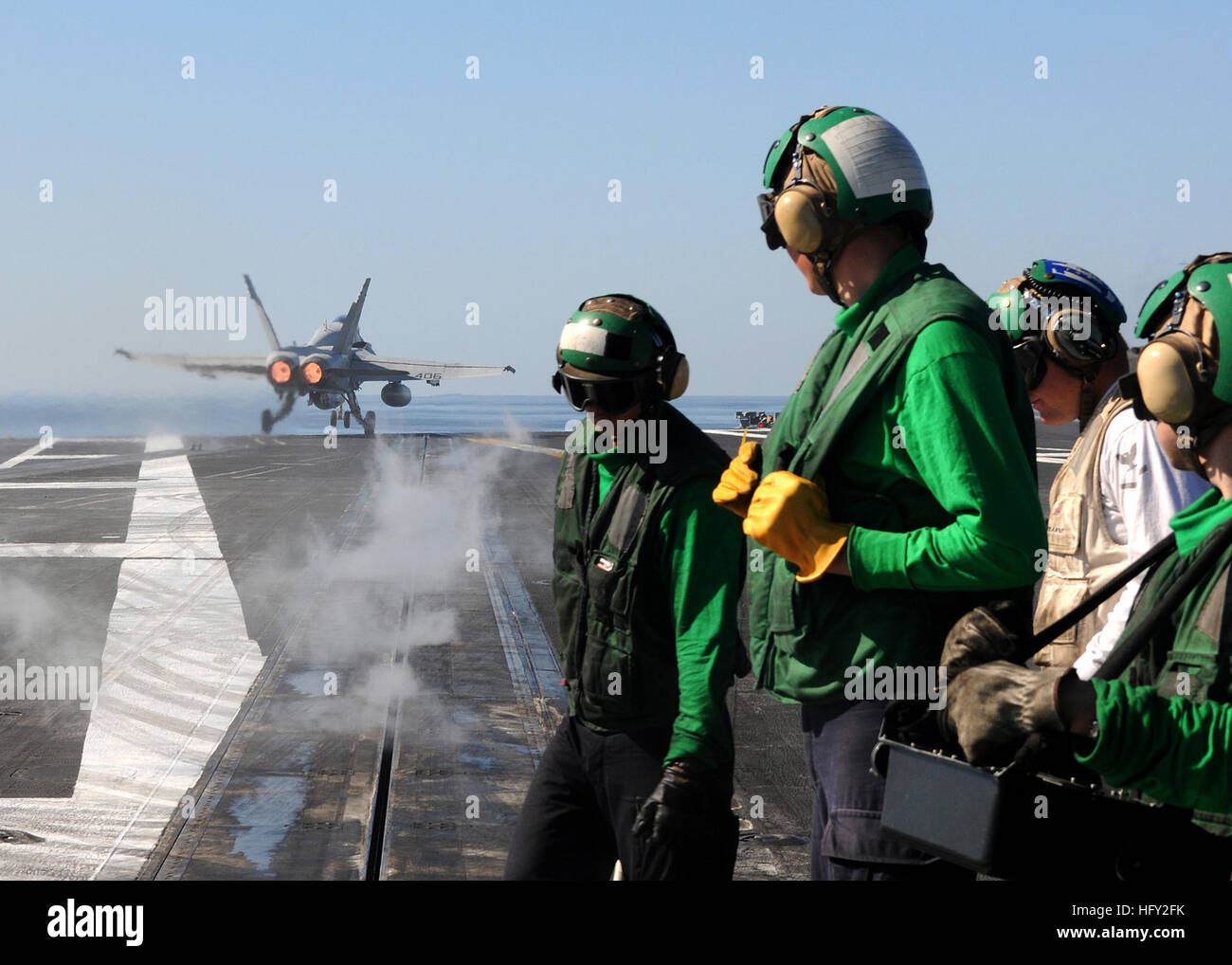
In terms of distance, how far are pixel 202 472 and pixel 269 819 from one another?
70.5 ft

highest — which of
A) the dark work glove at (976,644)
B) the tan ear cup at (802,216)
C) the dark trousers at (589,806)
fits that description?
the tan ear cup at (802,216)

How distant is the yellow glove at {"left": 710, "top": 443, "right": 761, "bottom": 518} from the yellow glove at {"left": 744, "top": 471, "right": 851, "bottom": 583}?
181 millimetres

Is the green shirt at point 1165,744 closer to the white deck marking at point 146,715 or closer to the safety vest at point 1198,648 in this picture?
the safety vest at point 1198,648

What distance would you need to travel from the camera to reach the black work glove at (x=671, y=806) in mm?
2734

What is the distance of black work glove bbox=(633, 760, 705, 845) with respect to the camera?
273cm

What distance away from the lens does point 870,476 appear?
2.49 meters

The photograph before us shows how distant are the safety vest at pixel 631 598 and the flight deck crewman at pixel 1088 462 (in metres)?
0.99

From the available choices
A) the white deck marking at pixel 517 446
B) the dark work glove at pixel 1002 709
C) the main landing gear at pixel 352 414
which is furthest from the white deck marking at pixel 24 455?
the dark work glove at pixel 1002 709

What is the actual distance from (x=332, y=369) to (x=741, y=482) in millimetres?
46229

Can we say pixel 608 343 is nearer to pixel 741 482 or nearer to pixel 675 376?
pixel 675 376

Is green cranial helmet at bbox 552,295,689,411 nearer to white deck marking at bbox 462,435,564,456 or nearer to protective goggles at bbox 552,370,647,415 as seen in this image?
protective goggles at bbox 552,370,647,415

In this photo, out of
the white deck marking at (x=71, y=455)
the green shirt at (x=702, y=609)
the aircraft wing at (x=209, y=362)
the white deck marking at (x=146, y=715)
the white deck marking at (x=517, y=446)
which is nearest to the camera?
the green shirt at (x=702, y=609)

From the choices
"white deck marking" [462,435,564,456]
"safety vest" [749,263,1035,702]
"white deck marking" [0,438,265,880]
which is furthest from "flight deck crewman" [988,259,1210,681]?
"white deck marking" [462,435,564,456]
